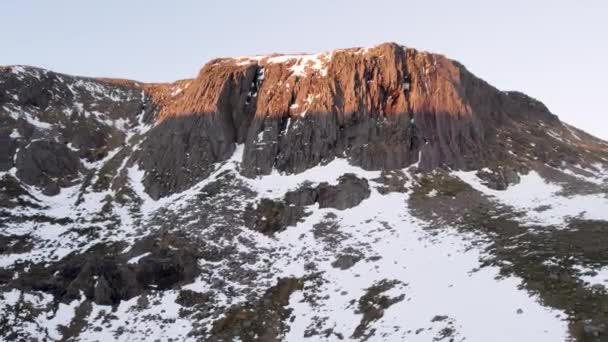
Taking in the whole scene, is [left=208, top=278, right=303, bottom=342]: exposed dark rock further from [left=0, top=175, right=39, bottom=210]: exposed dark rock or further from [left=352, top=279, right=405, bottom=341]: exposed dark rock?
[left=0, top=175, right=39, bottom=210]: exposed dark rock

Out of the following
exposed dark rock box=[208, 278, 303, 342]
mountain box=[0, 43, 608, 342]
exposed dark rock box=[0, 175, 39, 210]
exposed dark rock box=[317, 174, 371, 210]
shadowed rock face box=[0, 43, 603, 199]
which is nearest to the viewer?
mountain box=[0, 43, 608, 342]

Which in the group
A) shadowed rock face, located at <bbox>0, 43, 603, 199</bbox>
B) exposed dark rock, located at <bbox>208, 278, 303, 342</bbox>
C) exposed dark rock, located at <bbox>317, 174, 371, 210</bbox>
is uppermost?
shadowed rock face, located at <bbox>0, 43, 603, 199</bbox>

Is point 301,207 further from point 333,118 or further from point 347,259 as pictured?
point 333,118

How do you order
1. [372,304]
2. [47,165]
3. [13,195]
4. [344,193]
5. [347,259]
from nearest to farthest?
[372,304]
[347,259]
[344,193]
[13,195]
[47,165]

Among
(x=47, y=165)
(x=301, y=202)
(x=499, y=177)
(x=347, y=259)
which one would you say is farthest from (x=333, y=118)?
(x=47, y=165)

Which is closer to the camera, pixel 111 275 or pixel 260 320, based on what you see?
pixel 260 320

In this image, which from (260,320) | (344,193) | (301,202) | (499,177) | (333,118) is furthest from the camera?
(333,118)

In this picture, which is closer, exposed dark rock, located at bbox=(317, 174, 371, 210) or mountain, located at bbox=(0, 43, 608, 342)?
mountain, located at bbox=(0, 43, 608, 342)

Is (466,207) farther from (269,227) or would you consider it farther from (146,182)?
(146,182)

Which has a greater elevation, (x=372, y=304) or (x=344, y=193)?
(x=344, y=193)

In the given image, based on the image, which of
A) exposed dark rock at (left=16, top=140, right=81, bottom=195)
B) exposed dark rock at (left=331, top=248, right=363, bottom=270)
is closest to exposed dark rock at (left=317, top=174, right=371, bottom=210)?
exposed dark rock at (left=331, top=248, right=363, bottom=270)
